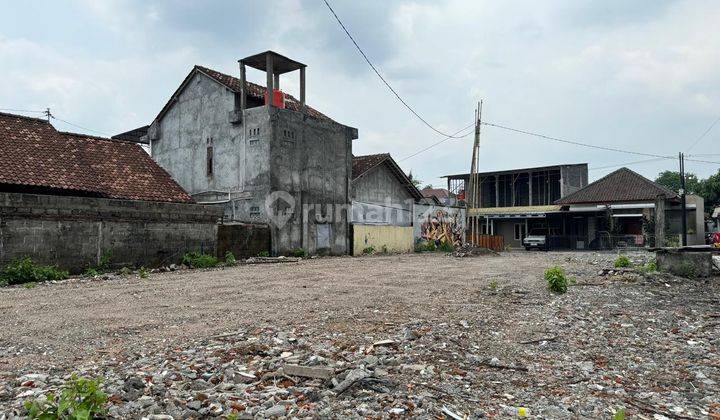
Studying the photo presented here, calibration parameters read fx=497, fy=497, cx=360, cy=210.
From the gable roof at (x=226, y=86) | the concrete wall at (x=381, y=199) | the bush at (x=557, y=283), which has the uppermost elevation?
the gable roof at (x=226, y=86)

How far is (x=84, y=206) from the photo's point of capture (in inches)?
553

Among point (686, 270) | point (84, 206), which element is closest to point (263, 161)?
point (84, 206)

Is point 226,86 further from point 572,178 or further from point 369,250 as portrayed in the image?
point 572,178

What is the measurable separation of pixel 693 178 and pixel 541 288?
5745 centimetres

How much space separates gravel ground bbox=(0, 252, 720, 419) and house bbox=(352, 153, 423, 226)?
58.2 feet

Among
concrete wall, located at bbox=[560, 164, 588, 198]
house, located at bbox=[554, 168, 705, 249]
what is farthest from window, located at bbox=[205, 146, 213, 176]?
concrete wall, located at bbox=[560, 164, 588, 198]

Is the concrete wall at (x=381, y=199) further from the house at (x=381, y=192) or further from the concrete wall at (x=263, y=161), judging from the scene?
the concrete wall at (x=263, y=161)

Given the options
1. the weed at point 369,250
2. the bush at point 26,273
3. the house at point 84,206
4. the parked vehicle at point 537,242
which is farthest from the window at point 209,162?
the parked vehicle at point 537,242

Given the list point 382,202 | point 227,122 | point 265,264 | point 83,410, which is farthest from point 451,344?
point 382,202

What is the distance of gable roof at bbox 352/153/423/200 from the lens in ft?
91.2

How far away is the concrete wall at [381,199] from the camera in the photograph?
1072 inches

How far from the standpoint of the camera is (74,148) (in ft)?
59.1

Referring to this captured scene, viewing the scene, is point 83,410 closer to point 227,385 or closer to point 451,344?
point 227,385

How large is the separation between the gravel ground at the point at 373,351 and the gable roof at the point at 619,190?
78.1 ft
